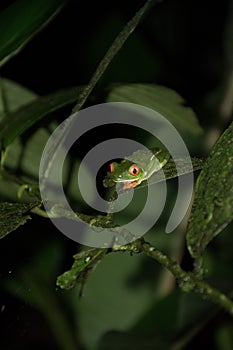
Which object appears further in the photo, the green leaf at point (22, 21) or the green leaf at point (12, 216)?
the green leaf at point (22, 21)

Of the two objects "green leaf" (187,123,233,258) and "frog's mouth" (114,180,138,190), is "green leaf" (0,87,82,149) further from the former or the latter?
"green leaf" (187,123,233,258)

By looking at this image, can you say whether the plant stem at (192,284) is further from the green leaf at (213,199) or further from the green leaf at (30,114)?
the green leaf at (30,114)

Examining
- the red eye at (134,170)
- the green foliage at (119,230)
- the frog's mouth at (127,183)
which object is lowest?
the green foliage at (119,230)

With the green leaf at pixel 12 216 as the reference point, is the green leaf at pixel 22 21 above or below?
above

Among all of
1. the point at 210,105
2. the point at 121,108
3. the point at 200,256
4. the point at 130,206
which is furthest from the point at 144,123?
the point at 200,256

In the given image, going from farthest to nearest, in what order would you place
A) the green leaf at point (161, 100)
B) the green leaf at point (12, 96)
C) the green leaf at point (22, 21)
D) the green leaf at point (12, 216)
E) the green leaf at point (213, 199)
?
the green leaf at point (12, 96), the green leaf at point (161, 100), the green leaf at point (22, 21), the green leaf at point (12, 216), the green leaf at point (213, 199)

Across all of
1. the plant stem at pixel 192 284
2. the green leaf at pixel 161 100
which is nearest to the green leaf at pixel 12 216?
the plant stem at pixel 192 284
